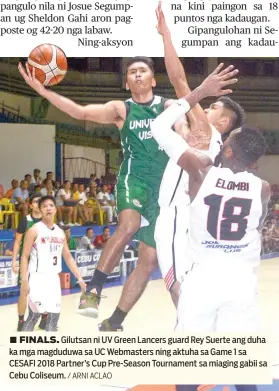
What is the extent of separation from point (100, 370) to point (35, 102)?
2.33m

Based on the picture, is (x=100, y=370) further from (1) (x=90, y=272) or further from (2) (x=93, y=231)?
(2) (x=93, y=231)

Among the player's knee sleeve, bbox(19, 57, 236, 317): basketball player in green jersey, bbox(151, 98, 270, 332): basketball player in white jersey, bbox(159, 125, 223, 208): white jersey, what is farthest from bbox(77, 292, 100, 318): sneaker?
bbox(159, 125, 223, 208): white jersey

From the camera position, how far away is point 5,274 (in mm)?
7992

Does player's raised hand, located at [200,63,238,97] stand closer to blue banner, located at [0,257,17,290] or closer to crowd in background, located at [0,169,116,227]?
crowd in background, located at [0,169,116,227]

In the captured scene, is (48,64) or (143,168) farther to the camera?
(48,64)

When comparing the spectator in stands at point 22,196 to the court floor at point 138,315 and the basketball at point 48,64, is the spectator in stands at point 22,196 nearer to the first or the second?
the court floor at point 138,315

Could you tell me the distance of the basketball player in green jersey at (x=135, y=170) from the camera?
15.3ft

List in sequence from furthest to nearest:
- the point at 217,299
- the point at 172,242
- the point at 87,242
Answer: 1. the point at 87,242
2. the point at 172,242
3. the point at 217,299

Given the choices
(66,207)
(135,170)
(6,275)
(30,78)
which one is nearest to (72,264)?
(66,207)

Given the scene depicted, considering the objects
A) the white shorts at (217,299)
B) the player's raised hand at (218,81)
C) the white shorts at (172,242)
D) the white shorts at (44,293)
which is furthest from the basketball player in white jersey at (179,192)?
the white shorts at (44,293)

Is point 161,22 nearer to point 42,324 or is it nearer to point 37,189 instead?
point 37,189

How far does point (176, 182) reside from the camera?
15.2ft

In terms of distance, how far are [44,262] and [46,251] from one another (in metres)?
0.08

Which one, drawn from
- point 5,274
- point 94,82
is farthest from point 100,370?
point 5,274
